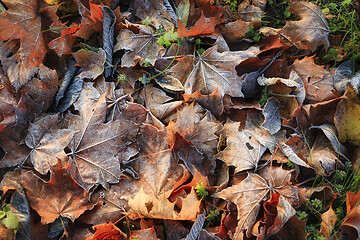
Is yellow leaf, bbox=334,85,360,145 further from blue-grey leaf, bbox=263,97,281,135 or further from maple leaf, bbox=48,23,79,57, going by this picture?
maple leaf, bbox=48,23,79,57

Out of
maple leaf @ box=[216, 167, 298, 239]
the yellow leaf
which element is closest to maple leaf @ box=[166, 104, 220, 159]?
maple leaf @ box=[216, 167, 298, 239]

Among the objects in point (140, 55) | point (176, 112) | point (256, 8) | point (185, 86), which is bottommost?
point (176, 112)

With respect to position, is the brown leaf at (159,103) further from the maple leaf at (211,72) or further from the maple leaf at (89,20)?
the maple leaf at (89,20)

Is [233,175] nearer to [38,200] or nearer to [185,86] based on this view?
[185,86]

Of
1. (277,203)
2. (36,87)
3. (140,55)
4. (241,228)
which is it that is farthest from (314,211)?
(36,87)

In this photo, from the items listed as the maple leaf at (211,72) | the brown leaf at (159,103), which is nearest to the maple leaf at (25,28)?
the brown leaf at (159,103)
